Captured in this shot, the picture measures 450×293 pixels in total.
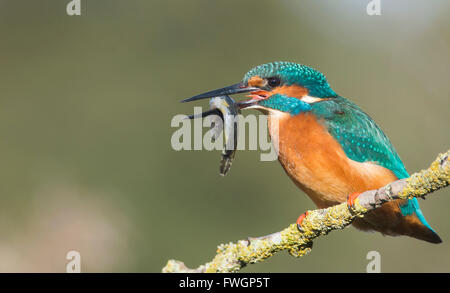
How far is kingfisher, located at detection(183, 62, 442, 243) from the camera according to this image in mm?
2883

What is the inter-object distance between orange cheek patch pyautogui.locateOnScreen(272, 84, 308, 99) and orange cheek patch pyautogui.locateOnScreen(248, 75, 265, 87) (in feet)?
0.29

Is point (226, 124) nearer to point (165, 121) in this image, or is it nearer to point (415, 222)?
point (415, 222)

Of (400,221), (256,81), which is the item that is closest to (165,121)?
(256,81)

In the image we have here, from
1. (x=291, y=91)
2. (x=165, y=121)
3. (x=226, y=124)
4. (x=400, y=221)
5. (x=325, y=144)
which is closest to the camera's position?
(x=226, y=124)

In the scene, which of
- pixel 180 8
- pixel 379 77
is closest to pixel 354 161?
pixel 379 77

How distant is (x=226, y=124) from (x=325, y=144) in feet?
1.89

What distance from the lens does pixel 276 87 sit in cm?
321

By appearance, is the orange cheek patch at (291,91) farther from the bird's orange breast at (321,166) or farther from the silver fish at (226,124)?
the silver fish at (226,124)

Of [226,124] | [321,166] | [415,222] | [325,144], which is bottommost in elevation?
[415,222]

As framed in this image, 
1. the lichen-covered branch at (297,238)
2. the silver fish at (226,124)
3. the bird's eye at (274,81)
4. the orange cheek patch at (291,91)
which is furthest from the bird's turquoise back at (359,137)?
the lichen-covered branch at (297,238)

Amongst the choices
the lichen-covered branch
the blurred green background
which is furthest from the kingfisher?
the blurred green background

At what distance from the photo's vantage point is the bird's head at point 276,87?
10.4 ft

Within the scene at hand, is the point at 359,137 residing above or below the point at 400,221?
above

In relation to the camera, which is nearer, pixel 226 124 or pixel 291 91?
pixel 226 124
